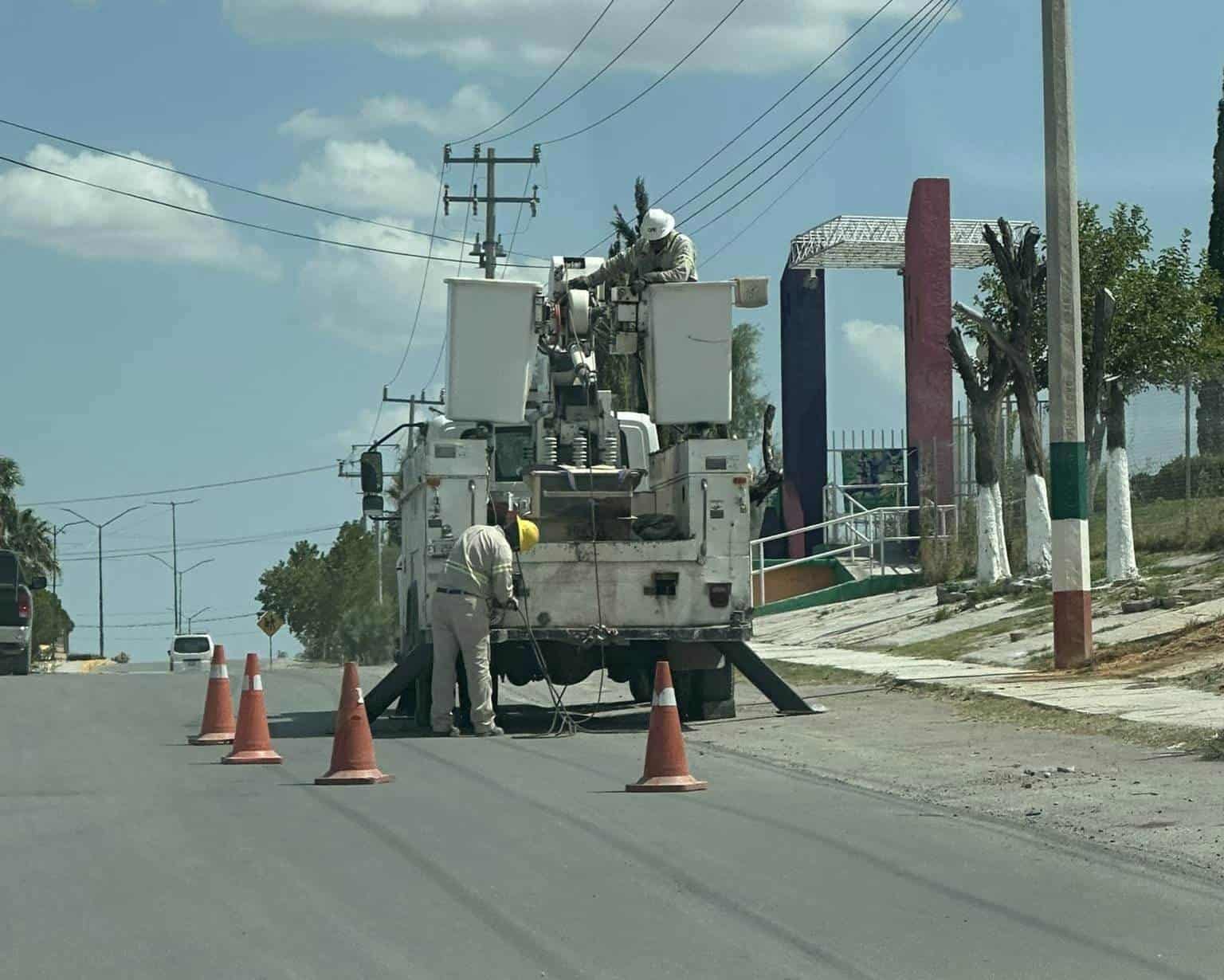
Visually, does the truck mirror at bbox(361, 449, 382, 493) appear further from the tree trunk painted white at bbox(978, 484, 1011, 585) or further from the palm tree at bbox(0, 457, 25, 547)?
the palm tree at bbox(0, 457, 25, 547)

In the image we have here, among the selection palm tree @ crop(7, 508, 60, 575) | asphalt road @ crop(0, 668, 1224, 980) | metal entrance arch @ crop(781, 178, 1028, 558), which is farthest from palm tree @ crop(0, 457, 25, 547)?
asphalt road @ crop(0, 668, 1224, 980)

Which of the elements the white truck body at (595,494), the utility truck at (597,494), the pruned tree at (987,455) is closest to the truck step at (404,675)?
the utility truck at (597,494)

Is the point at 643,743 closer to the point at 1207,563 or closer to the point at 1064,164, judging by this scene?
the point at 1064,164

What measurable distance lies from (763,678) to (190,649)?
154ft

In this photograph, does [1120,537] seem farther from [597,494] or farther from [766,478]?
[597,494]

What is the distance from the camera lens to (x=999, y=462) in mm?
33094

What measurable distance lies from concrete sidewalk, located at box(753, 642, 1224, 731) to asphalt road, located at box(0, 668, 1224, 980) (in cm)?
346

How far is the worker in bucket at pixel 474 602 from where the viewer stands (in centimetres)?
1499

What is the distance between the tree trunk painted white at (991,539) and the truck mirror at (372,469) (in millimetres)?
12079

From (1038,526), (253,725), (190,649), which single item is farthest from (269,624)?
(253,725)

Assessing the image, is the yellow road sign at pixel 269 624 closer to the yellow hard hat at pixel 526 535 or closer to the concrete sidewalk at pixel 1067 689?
the concrete sidewalk at pixel 1067 689

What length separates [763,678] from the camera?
54.5ft

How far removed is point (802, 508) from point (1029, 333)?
17.1 metres

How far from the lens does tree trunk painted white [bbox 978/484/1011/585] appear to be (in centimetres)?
2859
